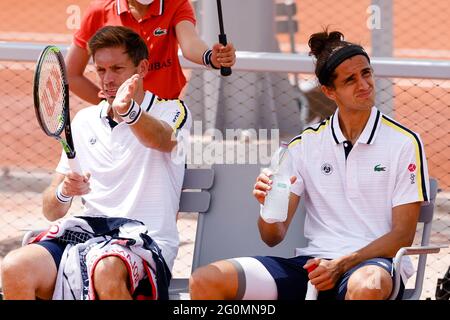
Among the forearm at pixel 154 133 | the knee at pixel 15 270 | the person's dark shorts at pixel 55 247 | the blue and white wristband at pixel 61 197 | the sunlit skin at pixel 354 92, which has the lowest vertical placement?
the knee at pixel 15 270

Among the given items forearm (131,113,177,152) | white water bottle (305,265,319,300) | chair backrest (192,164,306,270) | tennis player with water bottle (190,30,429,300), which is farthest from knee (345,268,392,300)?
forearm (131,113,177,152)

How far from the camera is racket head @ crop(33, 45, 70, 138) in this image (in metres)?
4.38

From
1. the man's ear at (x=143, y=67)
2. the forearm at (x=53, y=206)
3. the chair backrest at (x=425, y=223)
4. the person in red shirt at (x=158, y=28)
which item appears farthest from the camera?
the person in red shirt at (x=158, y=28)

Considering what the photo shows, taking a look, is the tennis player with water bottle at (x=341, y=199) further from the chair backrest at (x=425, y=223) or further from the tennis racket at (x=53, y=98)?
the tennis racket at (x=53, y=98)

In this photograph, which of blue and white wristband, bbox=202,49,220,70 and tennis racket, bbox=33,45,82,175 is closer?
tennis racket, bbox=33,45,82,175

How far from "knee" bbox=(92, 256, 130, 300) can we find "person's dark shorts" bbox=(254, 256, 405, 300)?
0.55 meters

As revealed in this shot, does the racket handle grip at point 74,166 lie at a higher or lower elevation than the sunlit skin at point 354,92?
lower

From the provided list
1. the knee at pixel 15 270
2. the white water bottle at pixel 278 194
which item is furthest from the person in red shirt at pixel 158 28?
the knee at pixel 15 270

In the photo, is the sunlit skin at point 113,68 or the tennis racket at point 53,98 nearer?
the tennis racket at point 53,98

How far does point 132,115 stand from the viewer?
15.3ft

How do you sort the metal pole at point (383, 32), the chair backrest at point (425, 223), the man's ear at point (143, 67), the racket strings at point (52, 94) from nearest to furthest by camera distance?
the racket strings at point (52, 94), the chair backrest at point (425, 223), the man's ear at point (143, 67), the metal pole at point (383, 32)

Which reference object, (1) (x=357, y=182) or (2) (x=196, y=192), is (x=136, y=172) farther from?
(1) (x=357, y=182)

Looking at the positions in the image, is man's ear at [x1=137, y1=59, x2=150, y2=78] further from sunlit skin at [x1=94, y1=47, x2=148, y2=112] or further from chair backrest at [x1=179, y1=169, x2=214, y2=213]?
chair backrest at [x1=179, y1=169, x2=214, y2=213]

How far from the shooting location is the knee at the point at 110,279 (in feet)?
14.2
